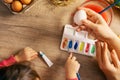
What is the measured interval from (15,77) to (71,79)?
0.62 feet

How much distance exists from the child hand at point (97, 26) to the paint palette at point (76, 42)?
0.05 metres

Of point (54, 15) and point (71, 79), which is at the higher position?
point (54, 15)

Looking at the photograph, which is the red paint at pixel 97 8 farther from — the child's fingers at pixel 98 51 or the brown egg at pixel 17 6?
the brown egg at pixel 17 6

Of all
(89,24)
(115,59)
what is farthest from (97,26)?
(115,59)

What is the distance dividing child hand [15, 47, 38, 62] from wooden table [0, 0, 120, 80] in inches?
0.7

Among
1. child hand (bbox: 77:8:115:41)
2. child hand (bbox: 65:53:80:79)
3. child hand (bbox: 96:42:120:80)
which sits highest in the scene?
child hand (bbox: 77:8:115:41)

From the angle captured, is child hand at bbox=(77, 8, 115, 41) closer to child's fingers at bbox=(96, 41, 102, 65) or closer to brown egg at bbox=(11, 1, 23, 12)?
child's fingers at bbox=(96, 41, 102, 65)

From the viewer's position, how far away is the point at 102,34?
3.37ft

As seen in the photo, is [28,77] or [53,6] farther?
[53,6]

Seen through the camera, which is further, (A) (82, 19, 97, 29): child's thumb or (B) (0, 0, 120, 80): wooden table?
(B) (0, 0, 120, 80): wooden table

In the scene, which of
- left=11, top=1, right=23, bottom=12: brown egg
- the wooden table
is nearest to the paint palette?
the wooden table

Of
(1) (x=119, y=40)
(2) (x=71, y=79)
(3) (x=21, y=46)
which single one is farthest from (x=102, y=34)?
(3) (x=21, y=46)

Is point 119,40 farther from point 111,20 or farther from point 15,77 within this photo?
point 15,77

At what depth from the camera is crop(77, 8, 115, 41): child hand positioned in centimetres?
101
